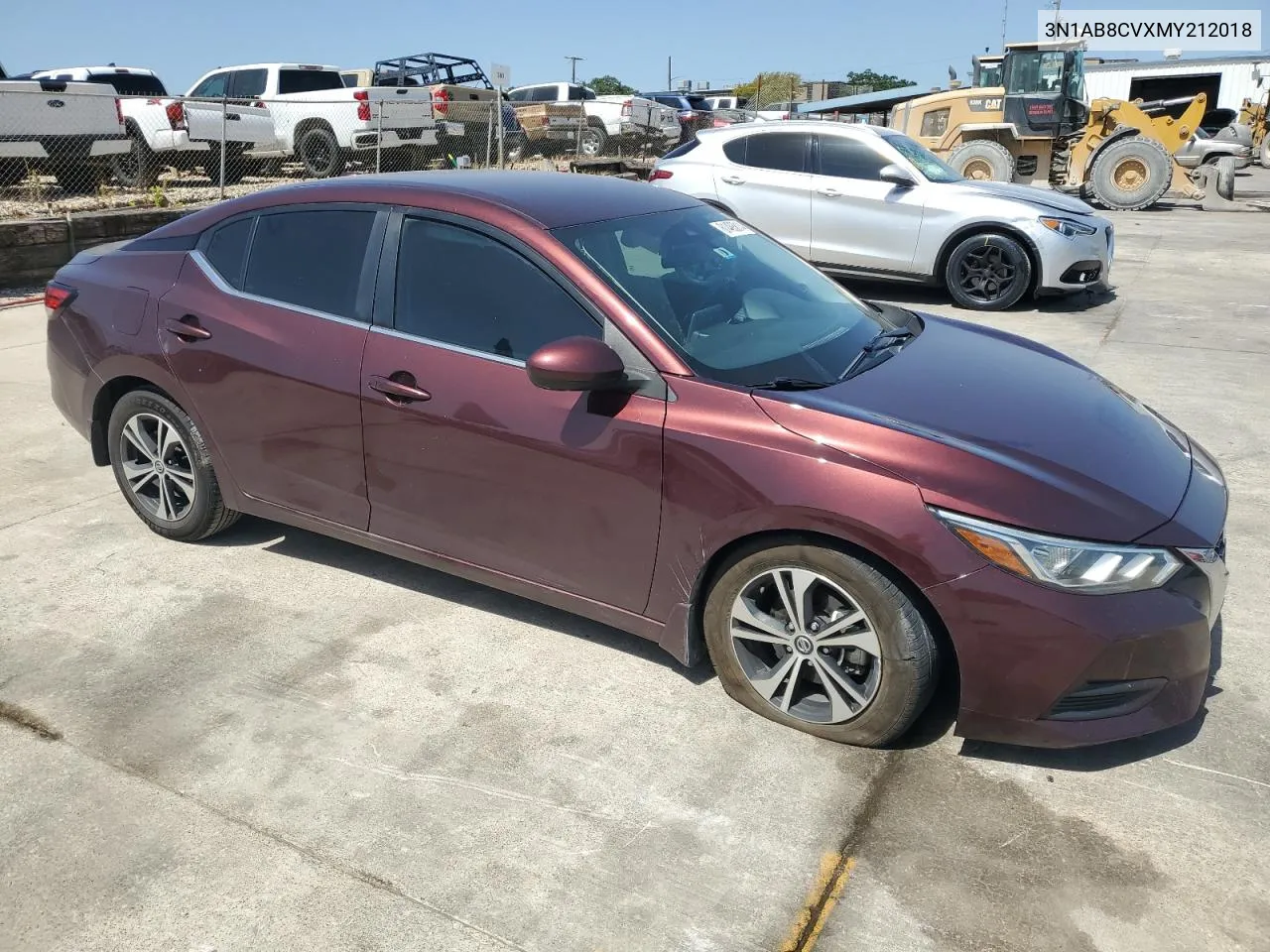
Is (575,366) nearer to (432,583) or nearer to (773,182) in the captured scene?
(432,583)

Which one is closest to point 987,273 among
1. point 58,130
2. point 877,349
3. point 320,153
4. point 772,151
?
point 772,151

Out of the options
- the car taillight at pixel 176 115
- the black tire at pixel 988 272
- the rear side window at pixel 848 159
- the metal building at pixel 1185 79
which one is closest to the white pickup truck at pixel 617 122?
the car taillight at pixel 176 115

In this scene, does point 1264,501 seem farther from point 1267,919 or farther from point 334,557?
point 334,557

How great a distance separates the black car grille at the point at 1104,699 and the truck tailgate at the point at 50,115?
40.8 feet

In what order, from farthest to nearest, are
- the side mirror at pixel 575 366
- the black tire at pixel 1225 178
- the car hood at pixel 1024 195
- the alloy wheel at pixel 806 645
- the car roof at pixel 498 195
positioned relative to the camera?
the black tire at pixel 1225 178
the car hood at pixel 1024 195
the car roof at pixel 498 195
the side mirror at pixel 575 366
the alloy wheel at pixel 806 645

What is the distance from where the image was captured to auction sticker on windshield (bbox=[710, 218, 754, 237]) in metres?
4.07

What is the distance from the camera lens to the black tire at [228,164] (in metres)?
15.2

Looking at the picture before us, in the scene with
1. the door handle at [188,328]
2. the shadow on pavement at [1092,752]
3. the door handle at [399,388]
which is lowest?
the shadow on pavement at [1092,752]

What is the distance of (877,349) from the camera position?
3689 millimetres

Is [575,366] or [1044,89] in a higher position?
[1044,89]

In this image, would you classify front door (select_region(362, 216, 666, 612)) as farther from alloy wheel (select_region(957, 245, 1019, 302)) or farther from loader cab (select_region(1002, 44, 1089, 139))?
loader cab (select_region(1002, 44, 1089, 139))

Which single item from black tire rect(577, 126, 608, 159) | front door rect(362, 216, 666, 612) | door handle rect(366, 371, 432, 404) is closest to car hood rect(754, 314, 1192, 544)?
front door rect(362, 216, 666, 612)

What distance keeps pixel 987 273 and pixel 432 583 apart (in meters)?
6.91

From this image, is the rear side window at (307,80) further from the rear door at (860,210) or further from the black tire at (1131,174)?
the black tire at (1131,174)
